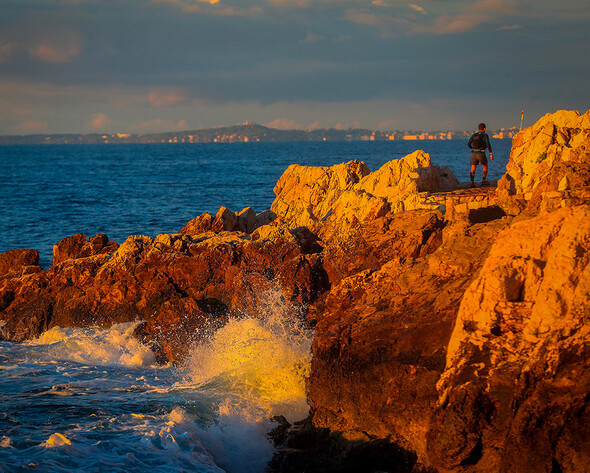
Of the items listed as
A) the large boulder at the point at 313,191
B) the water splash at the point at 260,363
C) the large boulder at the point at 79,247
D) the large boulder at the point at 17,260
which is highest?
the large boulder at the point at 313,191

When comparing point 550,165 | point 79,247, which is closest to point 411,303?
point 550,165

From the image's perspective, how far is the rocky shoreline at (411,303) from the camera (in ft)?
21.6

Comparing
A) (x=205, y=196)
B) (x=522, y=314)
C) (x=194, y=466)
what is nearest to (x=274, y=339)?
(x=194, y=466)

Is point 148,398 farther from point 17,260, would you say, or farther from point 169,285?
point 17,260

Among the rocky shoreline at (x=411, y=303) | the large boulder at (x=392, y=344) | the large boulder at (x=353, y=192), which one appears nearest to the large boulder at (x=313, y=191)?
the large boulder at (x=353, y=192)

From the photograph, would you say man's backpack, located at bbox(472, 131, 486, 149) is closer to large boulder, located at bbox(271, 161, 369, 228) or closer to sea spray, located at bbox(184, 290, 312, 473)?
large boulder, located at bbox(271, 161, 369, 228)

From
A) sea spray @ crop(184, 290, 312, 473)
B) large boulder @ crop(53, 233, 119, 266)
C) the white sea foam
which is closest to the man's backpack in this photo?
sea spray @ crop(184, 290, 312, 473)

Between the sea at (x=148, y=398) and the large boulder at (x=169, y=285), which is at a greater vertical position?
the large boulder at (x=169, y=285)

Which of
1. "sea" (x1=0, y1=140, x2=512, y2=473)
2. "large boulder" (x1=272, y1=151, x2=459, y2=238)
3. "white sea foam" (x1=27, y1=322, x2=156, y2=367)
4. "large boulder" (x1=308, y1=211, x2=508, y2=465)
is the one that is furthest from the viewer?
"large boulder" (x1=272, y1=151, x2=459, y2=238)

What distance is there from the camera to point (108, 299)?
13492 millimetres

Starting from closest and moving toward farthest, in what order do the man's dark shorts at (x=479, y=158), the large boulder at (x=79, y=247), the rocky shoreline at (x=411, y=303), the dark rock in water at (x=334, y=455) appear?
the rocky shoreline at (x=411, y=303), the dark rock in water at (x=334, y=455), the man's dark shorts at (x=479, y=158), the large boulder at (x=79, y=247)

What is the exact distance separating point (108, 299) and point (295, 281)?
4301 mm

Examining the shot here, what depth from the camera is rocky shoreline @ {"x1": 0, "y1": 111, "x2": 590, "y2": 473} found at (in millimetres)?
6570

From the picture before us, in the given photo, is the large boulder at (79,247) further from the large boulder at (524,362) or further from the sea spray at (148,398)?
the large boulder at (524,362)
